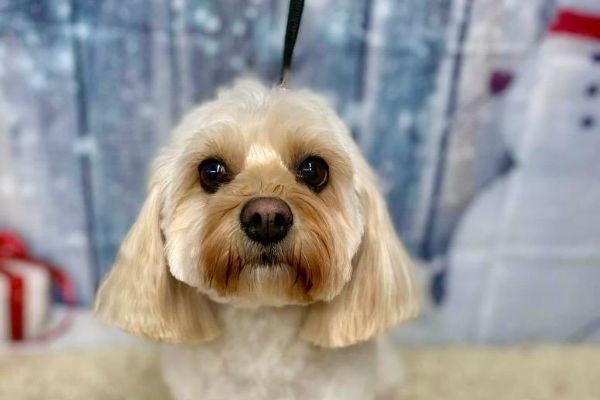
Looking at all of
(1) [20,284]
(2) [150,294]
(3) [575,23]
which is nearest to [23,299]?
(1) [20,284]

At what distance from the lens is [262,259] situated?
0.96m

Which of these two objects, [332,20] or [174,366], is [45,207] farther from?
[332,20]

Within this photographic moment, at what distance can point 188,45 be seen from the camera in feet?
4.64

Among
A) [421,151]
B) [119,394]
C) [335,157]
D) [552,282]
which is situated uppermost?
[335,157]

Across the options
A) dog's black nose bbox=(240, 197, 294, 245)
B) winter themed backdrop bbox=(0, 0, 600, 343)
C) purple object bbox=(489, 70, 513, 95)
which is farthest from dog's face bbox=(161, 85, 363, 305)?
purple object bbox=(489, 70, 513, 95)

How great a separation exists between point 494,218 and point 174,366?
27.9 inches

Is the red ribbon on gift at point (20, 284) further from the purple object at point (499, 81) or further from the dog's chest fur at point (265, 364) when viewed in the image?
the purple object at point (499, 81)

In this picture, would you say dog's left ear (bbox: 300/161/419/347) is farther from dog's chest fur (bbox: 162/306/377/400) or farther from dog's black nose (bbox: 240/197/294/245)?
dog's black nose (bbox: 240/197/294/245)

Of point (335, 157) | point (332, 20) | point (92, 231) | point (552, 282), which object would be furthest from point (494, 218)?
point (92, 231)

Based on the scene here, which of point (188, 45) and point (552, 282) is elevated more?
point (188, 45)

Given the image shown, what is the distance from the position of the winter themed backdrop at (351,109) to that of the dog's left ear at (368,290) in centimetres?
42

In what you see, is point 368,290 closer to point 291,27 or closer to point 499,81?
point 291,27

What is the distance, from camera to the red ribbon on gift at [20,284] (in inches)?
59.9

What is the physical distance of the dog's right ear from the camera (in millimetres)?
1068
